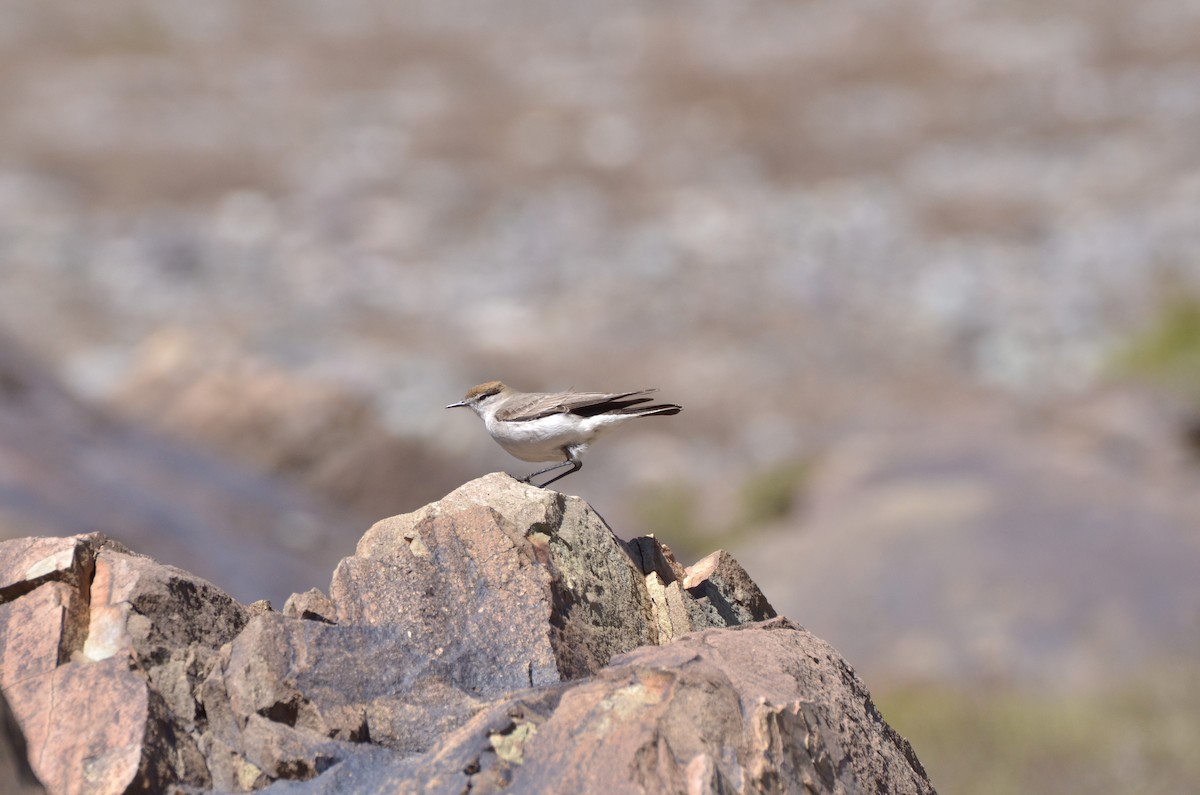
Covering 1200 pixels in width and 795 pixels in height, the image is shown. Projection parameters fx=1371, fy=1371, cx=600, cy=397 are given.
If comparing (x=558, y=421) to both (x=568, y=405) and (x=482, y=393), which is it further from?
(x=482, y=393)

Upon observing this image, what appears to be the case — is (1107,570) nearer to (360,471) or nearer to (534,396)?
(360,471)

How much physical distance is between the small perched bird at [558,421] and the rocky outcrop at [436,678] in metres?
1.26

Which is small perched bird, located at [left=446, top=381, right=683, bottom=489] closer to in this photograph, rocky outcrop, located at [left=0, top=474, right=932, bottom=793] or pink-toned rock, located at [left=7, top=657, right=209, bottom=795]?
rocky outcrop, located at [left=0, top=474, right=932, bottom=793]

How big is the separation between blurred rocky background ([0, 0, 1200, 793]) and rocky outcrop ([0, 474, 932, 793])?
4.73 m

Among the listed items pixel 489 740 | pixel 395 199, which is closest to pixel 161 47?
pixel 395 199

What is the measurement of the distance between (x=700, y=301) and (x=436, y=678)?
21644 mm

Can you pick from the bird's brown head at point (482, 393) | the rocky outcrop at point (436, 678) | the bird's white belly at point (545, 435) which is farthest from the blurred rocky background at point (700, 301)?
the rocky outcrop at point (436, 678)

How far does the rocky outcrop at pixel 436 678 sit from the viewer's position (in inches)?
158

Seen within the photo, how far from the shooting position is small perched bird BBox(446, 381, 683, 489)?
21.3 feet

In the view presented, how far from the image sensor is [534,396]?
265 inches

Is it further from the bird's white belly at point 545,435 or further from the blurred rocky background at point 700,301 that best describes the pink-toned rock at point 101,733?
the blurred rocky background at point 700,301

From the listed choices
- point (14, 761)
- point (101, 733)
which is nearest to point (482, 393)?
point (101, 733)

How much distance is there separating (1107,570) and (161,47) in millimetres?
39607

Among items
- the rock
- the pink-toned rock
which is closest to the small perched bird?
the pink-toned rock
